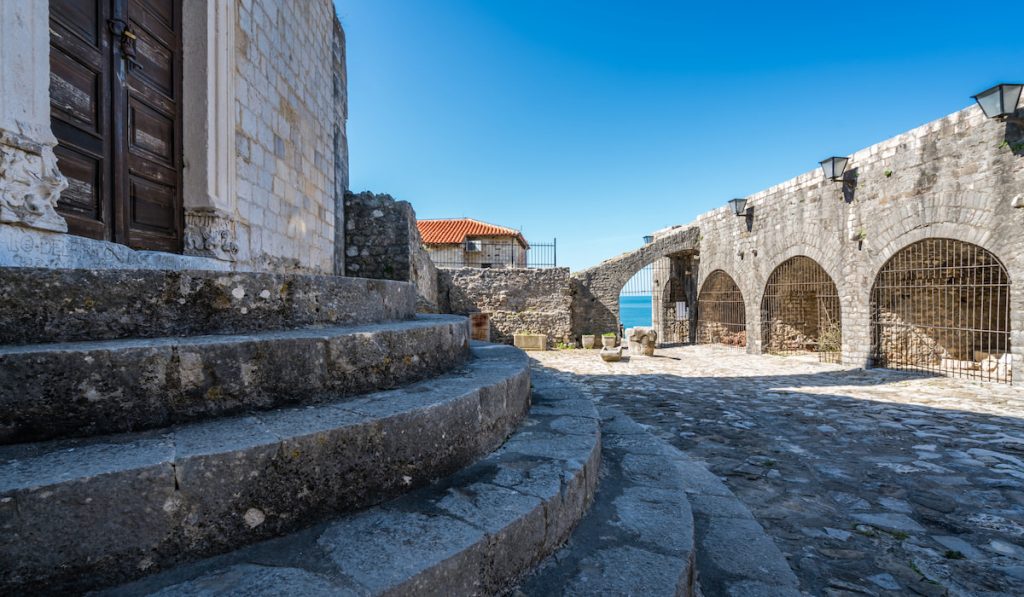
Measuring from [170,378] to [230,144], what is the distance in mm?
2789

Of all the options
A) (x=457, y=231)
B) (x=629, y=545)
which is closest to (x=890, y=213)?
(x=629, y=545)

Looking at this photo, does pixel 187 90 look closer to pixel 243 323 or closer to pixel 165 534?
pixel 243 323

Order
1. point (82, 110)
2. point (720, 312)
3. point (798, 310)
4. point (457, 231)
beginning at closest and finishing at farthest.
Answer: point (82, 110) → point (798, 310) → point (720, 312) → point (457, 231)

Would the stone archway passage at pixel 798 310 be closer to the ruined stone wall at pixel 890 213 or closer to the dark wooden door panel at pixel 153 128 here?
the ruined stone wall at pixel 890 213

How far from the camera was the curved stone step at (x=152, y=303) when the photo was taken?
56.0 inches

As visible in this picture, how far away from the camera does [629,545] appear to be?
1.60 metres

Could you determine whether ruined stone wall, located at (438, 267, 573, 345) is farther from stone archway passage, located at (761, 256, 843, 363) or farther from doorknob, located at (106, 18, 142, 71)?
doorknob, located at (106, 18, 142, 71)

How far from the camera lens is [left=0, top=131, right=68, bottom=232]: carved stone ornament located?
189 cm

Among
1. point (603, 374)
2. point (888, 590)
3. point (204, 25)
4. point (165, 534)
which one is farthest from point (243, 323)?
point (603, 374)

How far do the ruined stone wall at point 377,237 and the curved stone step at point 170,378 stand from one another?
17.0 ft

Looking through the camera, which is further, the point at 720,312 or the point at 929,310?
the point at 720,312

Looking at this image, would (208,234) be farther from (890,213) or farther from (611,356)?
(890,213)

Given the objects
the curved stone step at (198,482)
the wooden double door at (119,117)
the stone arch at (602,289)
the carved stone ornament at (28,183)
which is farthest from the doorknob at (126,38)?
the stone arch at (602,289)

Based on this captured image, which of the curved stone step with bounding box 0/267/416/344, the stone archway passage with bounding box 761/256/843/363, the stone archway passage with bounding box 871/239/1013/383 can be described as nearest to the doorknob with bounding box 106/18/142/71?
the curved stone step with bounding box 0/267/416/344
